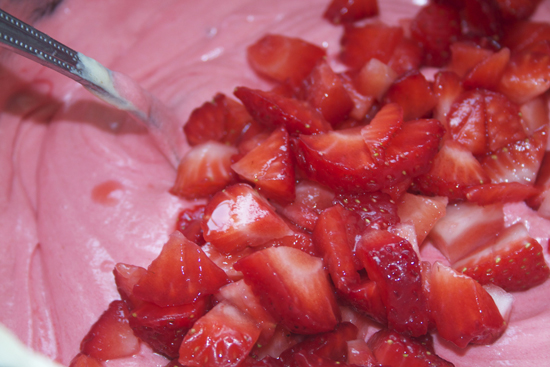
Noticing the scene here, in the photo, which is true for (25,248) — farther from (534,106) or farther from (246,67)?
(534,106)

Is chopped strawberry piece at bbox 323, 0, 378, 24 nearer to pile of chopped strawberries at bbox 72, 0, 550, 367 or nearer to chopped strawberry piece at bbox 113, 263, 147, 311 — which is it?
pile of chopped strawberries at bbox 72, 0, 550, 367

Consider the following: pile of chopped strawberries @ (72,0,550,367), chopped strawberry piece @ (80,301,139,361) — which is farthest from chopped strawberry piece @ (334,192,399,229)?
chopped strawberry piece @ (80,301,139,361)

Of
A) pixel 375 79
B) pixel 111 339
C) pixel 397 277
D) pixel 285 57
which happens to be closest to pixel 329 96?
pixel 375 79

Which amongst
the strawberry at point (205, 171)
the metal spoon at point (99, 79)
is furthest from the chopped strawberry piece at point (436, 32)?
the metal spoon at point (99, 79)

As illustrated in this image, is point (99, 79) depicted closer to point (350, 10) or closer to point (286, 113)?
point (286, 113)

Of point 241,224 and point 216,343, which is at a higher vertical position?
point 241,224

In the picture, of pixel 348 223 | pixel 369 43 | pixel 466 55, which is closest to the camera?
pixel 348 223
